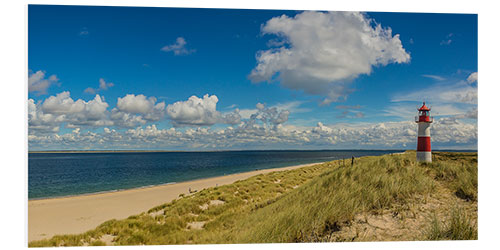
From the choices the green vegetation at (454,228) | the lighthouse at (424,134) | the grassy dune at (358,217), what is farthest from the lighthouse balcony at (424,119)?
the green vegetation at (454,228)

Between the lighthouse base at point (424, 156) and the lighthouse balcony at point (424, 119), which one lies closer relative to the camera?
the lighthouse base at point (424, 156)

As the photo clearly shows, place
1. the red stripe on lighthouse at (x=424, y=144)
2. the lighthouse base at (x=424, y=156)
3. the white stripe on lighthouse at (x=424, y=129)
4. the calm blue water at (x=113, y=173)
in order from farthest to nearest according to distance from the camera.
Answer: the calm blue water at (x=113, y=173) < the white stripe on lighthouse at (x=424, y=129) < the red stripe on lighthouse at (x=424, y=144) < the lighthouse base at (x=424, y=156)

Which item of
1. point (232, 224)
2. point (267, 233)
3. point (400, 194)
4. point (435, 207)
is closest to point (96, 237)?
point (232, 224)

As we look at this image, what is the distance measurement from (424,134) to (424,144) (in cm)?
38

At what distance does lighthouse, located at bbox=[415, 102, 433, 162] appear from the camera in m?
9.48

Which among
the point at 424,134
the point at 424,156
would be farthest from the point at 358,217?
the point at 424,134

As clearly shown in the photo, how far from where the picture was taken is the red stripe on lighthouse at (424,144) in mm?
9539

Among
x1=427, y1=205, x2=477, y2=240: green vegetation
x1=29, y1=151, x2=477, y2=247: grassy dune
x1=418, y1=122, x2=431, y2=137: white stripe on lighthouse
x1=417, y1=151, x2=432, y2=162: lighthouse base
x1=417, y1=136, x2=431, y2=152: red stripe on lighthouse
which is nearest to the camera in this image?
x1=427, y1=205, x2=477, y2=240: green vegetation

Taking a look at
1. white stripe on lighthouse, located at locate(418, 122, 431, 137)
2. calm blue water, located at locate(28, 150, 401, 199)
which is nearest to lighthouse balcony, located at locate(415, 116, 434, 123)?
white stripe on lighthouse, located at locate(418, 122, 431, 137)

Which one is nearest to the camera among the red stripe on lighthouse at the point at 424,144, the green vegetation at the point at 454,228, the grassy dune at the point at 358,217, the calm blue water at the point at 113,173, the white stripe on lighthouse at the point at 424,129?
the green vegetation at the point at 454,228

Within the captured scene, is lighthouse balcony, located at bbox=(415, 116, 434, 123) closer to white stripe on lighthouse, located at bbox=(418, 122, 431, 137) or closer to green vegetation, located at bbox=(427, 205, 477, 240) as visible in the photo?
white stripe on lighthouse, located at bbox=(418, 122, 431, 137)

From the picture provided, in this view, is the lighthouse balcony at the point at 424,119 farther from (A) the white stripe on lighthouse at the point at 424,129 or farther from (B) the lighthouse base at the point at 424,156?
(B) the lighthouse base at the point at 424,156

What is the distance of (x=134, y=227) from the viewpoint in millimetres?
7879

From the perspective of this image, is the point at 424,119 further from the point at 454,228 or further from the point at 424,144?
the point at 454,228
